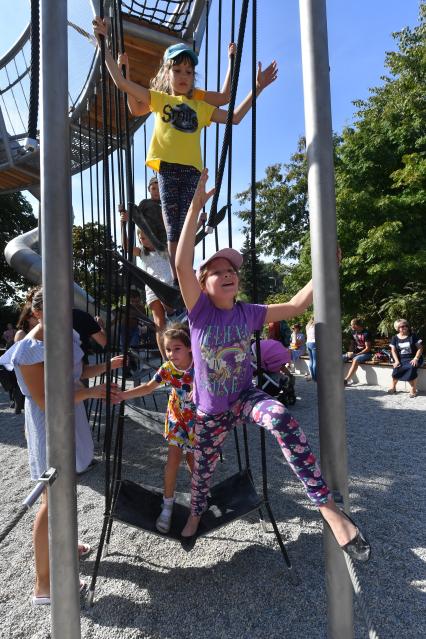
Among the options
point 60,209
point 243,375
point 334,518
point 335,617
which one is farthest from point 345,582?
point 60,209

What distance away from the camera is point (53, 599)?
161 centimetres

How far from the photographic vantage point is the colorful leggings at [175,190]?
281cm

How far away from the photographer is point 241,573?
8.31 ft

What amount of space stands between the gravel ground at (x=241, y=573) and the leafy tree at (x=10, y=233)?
22.7m

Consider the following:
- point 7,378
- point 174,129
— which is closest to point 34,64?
point 174,129

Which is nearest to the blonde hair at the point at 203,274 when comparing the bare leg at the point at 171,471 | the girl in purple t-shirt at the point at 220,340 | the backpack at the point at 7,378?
the girl in purple t-shirt at the point at 220,340

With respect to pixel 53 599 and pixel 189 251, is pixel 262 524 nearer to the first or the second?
pixel 53 599

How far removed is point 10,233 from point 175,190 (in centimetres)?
2505

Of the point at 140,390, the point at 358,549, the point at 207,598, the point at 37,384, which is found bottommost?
the point at 207,598

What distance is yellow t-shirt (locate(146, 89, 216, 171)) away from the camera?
9.04 feet

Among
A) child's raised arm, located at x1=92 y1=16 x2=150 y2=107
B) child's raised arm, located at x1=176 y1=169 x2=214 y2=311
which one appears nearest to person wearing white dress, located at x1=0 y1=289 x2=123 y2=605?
child's raised arm, located at x1=176 y1=169 x2=214 y2=311

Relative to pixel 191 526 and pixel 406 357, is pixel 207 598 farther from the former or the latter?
pixel 406 357

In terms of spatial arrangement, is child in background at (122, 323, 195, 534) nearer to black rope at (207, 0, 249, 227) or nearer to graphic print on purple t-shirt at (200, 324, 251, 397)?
graphic print on purple t-shirt at (200, 324, 251, 397)

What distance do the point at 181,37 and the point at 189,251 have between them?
13.1 ft
